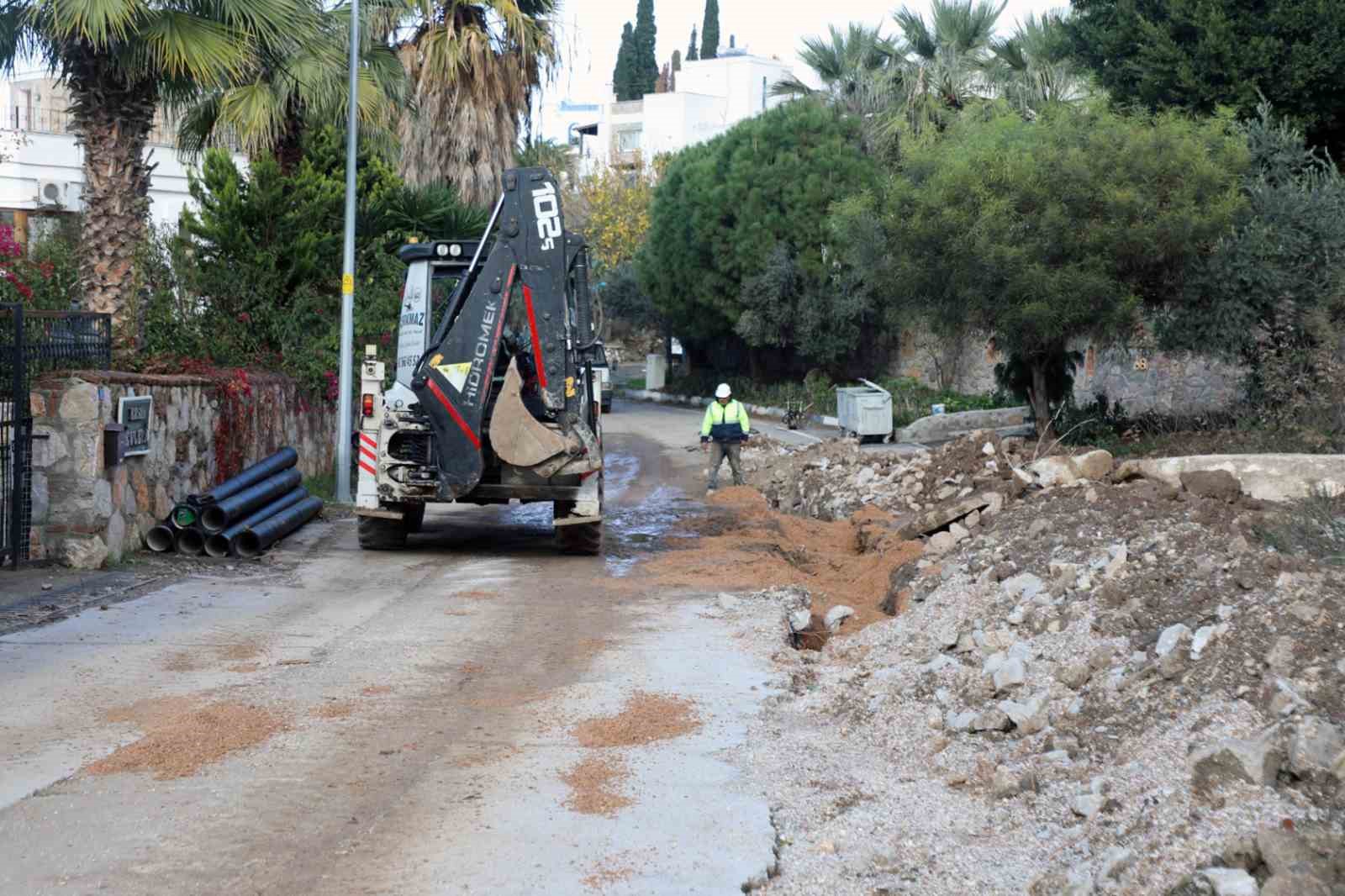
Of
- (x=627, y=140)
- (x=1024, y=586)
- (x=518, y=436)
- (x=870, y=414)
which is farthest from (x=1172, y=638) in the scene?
(x=627, y=140)

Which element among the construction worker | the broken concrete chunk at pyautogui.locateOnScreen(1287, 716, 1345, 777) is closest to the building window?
the construction worker

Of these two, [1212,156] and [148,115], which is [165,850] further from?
[1212,156]

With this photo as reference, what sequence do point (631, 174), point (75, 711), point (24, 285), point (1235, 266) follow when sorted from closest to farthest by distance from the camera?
1. point (75, 711)
2. point (24, 285)
3. point (1235, 266)
4. point (631, 174)

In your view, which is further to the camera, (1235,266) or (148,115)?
(1235,266)

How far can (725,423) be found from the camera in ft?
66.4

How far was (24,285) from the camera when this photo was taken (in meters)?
16.0

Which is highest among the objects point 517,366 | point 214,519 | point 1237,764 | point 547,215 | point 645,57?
point 645,57

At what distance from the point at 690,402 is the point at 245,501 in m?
36.7

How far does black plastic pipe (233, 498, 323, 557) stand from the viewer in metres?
14.0

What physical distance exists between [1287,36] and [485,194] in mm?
16420

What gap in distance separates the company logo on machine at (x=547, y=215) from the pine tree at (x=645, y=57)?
79.2 m

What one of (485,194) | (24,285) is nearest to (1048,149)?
(485,194)

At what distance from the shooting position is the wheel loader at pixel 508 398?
45.1 feet

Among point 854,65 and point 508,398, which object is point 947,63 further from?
point 508,398
